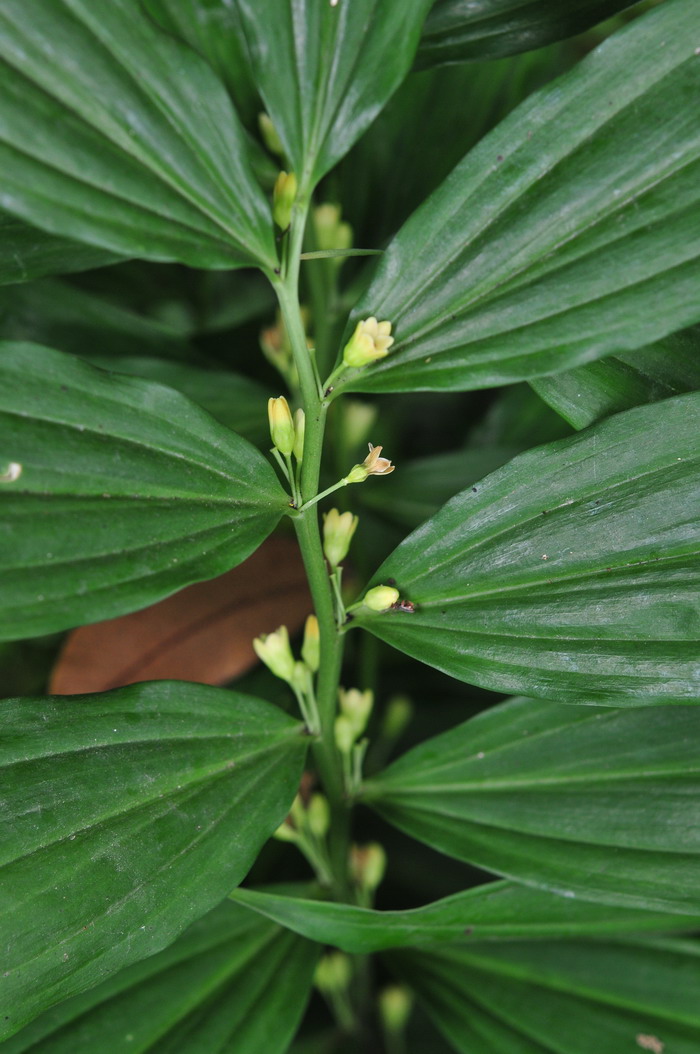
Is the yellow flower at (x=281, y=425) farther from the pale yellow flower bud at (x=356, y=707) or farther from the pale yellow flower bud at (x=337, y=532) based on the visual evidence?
the pale yellow flower bud at (x=356, y=707)

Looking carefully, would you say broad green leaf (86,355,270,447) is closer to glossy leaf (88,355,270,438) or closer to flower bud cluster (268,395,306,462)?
glossy leaf (88,355,270,438)

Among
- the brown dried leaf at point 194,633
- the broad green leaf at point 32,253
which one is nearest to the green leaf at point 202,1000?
the brown dried leaf at point 194,633

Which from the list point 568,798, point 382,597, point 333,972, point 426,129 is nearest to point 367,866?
point 333,972

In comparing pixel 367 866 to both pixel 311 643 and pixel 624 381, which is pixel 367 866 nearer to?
pixel 311 643

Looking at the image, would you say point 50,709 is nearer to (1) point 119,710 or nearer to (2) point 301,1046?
(1) point 119,710

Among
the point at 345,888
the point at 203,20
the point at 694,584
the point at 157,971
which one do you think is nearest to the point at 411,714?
the point at 345,888

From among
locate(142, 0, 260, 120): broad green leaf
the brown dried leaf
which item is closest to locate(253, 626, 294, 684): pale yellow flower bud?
the brown dried leaf
